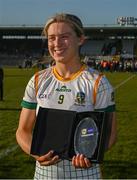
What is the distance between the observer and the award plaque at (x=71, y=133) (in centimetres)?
283

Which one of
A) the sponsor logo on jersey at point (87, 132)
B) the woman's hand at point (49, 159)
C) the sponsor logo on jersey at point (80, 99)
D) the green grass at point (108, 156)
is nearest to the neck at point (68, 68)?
the sponsor logo on jersey at point (80, 99)

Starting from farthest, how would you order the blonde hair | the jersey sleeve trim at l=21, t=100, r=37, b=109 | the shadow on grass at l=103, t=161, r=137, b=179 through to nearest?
the shadow on grass at l=103, t=161, r=137, b=179
the jersey sleeve trim at l=21, t=100, r=37, b=109
the blonde hair

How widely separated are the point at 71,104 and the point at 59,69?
9.8 inches

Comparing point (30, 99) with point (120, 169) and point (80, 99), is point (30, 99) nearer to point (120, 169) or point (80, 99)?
point (80, 99)

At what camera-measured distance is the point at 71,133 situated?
2.87 meters

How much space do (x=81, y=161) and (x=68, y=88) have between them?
51 centimetres

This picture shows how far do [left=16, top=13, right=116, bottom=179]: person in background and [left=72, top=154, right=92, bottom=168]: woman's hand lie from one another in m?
0.19

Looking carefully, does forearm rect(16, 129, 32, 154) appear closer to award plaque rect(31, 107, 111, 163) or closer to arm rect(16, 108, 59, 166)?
arm rect(16, 108, 59, 166)

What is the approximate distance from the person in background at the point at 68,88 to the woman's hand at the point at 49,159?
75mm

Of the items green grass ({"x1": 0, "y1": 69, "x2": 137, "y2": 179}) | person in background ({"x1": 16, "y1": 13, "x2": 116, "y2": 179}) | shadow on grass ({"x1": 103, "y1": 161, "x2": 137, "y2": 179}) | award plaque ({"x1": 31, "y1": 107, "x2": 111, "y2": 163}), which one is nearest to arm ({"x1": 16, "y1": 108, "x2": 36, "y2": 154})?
person in background ({"x1": 16, "y1": 13, "x2": 116, "y2": 179})

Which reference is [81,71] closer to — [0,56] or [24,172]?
[24,172]

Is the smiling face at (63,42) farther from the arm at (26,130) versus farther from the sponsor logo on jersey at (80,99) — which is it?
the arm at (26,130)

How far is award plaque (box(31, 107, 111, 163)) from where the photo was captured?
283 cm

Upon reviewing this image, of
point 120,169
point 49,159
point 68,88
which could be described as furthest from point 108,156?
point 49,159
